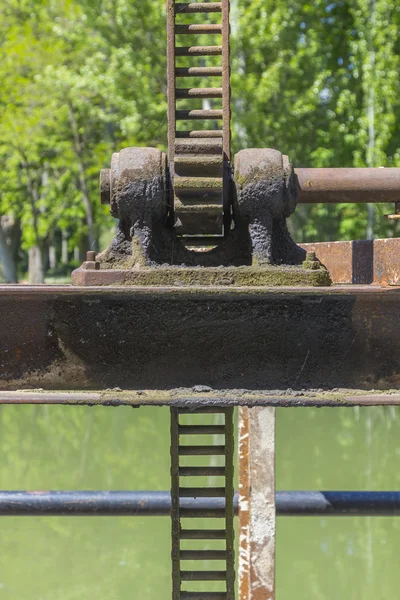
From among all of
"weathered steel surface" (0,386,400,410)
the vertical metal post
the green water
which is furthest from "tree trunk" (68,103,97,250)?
"weathered steel surface" (0,386,400,410)

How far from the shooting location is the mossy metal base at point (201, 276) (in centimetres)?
Result: 305

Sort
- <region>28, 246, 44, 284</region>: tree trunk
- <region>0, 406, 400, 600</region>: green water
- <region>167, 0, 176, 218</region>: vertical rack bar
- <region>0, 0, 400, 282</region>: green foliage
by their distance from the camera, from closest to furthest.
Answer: <region>167, 0, 176, 218</region>: vertical rack bar → <region>0, 406, 400, 600</region>: green water → <region>0, 0, 400, 282</region>: green foliage → <region>28, 246, 44, 284</region>: tree trunk

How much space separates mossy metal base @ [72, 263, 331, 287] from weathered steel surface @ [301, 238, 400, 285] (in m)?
0.98

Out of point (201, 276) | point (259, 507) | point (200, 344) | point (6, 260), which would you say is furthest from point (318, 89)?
point (200, 344)

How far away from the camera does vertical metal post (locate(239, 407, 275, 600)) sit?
6.43 m

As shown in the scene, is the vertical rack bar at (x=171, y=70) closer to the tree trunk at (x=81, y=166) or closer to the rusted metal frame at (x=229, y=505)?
the rusted metal frame at (x=229, y=505)

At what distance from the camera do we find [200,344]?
2979 mm

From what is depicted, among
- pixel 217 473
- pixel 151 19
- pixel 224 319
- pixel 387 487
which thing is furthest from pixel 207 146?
pixel 151 19

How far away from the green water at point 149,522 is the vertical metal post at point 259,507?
198 inches

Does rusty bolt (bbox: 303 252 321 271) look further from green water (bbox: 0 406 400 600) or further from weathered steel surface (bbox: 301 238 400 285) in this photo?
green water (bbox: 0 406 400 600)

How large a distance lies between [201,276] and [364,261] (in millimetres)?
1504

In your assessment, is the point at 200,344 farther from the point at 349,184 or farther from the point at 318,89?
the point at 318,89

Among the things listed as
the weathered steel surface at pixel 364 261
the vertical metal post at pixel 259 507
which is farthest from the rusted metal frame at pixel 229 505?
the weathered steel surface at pixel 364 261

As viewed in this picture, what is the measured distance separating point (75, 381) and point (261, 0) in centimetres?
2096
